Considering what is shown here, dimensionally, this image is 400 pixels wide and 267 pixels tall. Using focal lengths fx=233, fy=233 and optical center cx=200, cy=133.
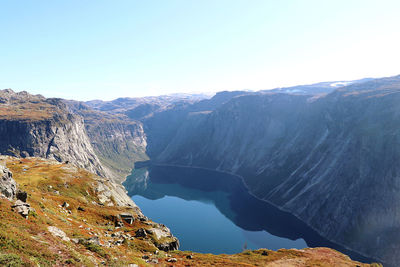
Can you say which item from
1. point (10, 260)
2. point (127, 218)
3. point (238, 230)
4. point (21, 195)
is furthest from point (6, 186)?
point (238, 230)

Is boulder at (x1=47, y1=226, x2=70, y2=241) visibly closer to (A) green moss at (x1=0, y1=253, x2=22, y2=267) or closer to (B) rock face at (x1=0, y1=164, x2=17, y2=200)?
(B) rock face at (x1=0, y1=164, x2=17, y2=200)

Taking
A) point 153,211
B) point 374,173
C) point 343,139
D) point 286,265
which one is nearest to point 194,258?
point 286,265

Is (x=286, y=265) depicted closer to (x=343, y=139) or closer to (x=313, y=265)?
(x=313, y=265)

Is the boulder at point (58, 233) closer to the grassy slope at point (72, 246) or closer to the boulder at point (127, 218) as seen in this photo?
the grassy slope at point (72, 246)

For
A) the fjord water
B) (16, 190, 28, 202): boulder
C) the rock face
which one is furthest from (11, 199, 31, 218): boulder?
the fjord water

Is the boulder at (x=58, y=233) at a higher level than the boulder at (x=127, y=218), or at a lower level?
higher

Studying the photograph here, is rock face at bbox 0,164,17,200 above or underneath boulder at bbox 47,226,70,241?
above

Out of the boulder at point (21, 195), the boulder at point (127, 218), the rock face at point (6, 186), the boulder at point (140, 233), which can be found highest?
the rock face at point (6, 186)

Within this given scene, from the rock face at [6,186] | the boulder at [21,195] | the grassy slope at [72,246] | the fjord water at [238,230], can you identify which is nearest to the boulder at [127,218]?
the grassy slope at [72,246]

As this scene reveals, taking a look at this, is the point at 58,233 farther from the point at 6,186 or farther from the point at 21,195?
the point at 21,195

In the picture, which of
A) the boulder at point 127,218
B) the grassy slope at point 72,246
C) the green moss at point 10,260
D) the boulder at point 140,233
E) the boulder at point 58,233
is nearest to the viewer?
the green moss at point 10,260
